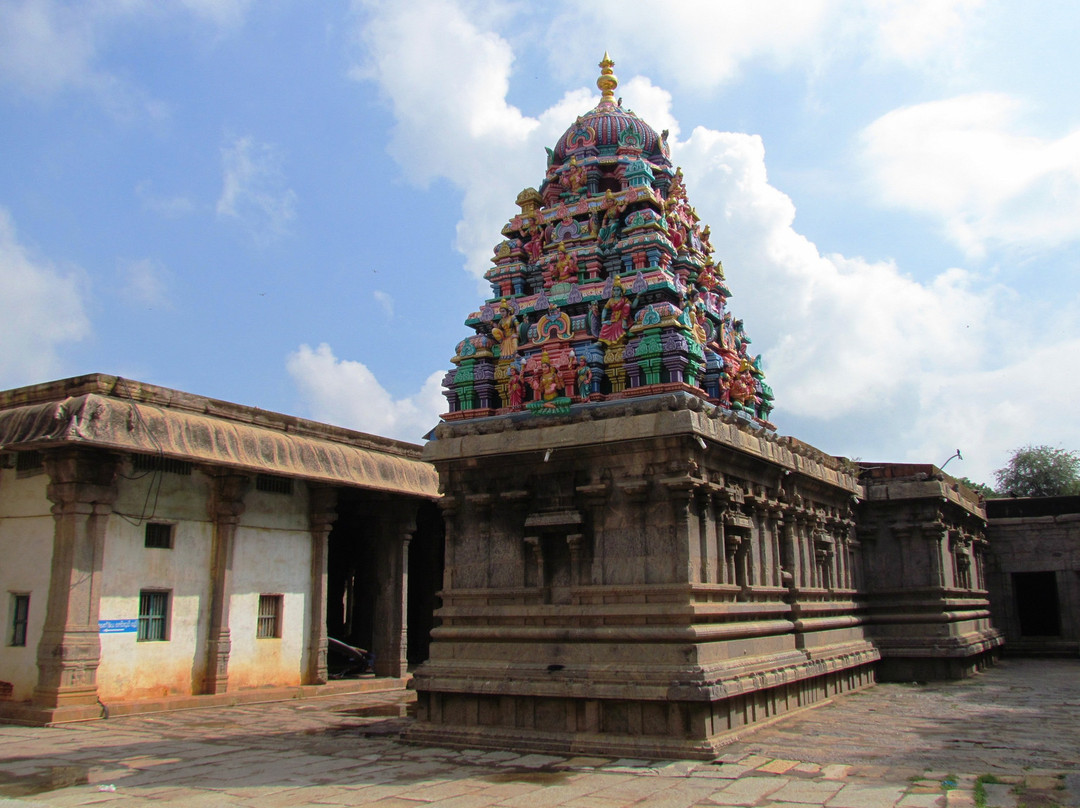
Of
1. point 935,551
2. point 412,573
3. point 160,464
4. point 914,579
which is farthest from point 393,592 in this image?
point 935,551

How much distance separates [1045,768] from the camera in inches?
396

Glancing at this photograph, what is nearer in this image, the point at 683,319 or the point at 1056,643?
the point at 683,319

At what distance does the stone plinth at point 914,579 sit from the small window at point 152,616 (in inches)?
618

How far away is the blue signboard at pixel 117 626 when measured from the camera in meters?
15.9

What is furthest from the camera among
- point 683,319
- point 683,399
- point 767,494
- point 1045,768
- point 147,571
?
point 147,571

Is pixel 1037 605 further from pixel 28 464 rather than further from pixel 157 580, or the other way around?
pixel 28 464

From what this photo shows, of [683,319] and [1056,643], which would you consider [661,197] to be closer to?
[683,319]

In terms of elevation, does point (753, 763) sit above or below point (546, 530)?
below

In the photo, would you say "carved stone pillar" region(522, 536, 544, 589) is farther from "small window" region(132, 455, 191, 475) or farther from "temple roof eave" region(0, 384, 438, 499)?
"small window" region(132, 455, 191, 475)

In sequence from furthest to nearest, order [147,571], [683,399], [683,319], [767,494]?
[147,571] < [767,494] < [683,319] < [683,399]

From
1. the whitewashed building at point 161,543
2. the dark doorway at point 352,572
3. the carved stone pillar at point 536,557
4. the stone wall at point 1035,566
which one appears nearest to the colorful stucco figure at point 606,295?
the carved stone pillar at point 536,557

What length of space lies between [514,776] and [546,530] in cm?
370

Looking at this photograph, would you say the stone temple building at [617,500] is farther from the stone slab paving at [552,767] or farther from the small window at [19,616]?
the small window at [19,616]

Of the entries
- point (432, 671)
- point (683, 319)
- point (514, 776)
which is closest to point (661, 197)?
point (683, 319)
